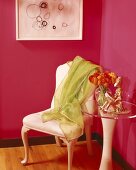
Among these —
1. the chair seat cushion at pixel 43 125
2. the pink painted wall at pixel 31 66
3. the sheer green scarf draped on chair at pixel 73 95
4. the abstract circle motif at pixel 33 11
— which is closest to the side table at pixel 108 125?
the sheer green scarf draped on chair at pixel 73 95

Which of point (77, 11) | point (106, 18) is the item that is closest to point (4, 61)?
point (77, 11)

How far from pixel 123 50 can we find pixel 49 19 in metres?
0.83

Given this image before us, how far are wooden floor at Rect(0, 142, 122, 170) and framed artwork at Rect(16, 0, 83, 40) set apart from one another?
1.16 metres

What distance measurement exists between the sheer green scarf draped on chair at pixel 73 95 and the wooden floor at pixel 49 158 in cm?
49

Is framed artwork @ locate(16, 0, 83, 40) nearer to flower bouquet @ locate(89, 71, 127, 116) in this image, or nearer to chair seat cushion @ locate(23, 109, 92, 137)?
chair seat cushion @ locate(23, 109, 92, 137)

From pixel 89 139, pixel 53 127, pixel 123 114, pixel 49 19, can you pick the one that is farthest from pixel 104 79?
pixel 49 19

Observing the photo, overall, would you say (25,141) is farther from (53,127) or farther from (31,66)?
(31,66)

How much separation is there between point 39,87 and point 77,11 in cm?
88

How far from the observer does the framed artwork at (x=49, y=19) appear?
10.4 ft

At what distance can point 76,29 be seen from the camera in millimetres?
3340

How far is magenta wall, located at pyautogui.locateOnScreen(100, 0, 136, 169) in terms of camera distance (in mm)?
2785

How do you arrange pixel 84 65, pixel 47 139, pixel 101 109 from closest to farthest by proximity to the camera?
pixel 101 109 → pixel 84 65 → pixel 47 139

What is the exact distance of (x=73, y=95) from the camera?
2.97m

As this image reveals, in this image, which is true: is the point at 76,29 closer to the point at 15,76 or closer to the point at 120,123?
the point at 15,76
